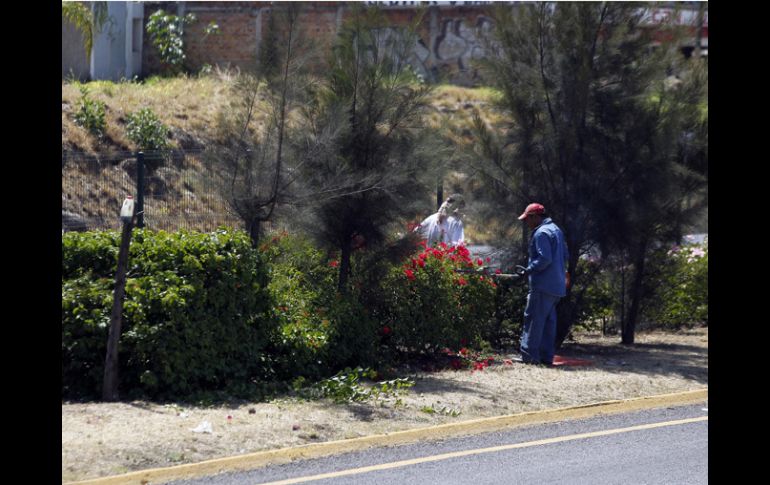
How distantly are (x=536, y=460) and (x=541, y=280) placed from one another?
12.6ft

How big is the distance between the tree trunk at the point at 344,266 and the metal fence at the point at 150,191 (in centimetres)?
122

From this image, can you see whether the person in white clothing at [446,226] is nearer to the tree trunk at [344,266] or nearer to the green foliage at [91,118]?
the tree trunk at [344,266]

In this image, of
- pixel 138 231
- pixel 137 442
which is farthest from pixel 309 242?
pixel 137 442

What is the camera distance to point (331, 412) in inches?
346

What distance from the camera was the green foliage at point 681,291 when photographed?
14.1 metres

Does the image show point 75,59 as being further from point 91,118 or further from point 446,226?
point 446,226

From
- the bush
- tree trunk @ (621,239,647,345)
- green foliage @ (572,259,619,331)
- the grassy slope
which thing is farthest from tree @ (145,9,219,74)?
the bush

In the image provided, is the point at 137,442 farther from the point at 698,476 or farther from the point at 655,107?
the point at 655,107

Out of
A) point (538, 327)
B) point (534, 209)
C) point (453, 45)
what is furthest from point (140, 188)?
point (453, 45)

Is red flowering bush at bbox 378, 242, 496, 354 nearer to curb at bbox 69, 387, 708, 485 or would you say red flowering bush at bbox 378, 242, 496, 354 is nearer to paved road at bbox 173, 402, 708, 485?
curb at bbox 69, 387, 708, 485

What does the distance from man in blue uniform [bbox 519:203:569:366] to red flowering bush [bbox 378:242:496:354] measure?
2.30 feet

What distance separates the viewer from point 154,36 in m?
27.7

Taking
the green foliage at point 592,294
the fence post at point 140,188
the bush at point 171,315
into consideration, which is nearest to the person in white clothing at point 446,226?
the green foliage at point 592,294

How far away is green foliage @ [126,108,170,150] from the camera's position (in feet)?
68.6
